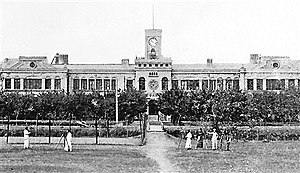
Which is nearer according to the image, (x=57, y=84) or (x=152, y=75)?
(x=152, y=75)

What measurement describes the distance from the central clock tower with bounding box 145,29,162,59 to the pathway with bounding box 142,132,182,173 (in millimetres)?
38147

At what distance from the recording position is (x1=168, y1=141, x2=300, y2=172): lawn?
23997mm

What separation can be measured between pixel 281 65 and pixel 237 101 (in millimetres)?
28406

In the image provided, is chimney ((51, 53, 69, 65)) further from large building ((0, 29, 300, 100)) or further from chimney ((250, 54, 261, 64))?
chimney ((250, 54, 261, 64))

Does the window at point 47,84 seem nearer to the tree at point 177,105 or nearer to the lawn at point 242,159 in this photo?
the tree at point 177,105

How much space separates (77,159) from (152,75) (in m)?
52.6

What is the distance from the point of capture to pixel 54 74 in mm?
79625

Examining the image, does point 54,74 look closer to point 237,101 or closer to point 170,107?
point 170,107

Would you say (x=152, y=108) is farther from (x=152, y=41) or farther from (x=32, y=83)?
(x=32, y=83)

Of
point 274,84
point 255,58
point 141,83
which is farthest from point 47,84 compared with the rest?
point 274,84

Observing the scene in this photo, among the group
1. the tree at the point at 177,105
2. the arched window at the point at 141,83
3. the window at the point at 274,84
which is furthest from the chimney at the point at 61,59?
the window at the point at 274,84

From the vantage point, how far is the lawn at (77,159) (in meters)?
23.2

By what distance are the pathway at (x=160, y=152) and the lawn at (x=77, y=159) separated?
454 millimetres

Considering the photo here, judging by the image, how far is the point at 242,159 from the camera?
28.0 metres
